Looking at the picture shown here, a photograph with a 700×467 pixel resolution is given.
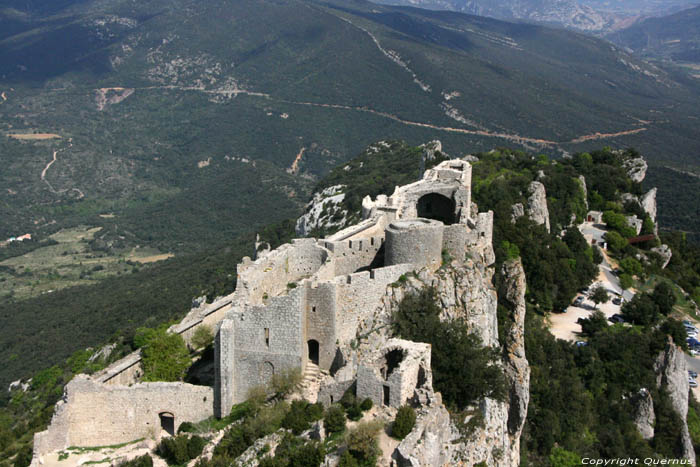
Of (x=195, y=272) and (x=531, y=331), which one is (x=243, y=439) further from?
(x=195, y=272)

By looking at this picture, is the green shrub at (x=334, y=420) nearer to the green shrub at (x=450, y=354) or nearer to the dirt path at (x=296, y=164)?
the green shrub at (x=450, y=354)

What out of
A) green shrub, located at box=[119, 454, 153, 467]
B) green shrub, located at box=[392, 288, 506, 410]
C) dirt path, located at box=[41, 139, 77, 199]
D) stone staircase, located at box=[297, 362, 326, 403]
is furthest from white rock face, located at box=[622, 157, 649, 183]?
dirt path, located at box=[41, 139, 77, 199]

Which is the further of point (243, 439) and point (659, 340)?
point (659, 340)

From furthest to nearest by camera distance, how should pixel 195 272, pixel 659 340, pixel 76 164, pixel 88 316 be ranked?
pixel 76 164 < pixel 195 272 < pixel 88 316 < pixel 659 340

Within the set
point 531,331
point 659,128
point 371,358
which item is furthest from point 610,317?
point 659,128

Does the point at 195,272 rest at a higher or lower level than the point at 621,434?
lower

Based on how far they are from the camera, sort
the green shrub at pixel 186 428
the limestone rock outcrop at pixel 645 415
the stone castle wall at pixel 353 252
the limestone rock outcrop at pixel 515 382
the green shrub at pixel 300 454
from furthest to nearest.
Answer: the limestone rock outcrop at pixel 645 415 < the limestone rock outcrop at pixel 515 382 < the stone castle wall at pixel 353 252 < the green shrub at pixel 186 428 < the green shrub at pixel 300 454

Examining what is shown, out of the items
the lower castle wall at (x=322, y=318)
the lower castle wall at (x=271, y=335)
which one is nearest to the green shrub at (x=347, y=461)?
the lower castle wall at (x=271, y=335)
